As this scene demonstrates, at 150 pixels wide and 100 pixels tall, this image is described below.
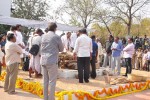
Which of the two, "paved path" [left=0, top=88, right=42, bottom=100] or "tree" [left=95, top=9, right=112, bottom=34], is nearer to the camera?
"paved path" [left=0, top=88, right=42, bottom=100]

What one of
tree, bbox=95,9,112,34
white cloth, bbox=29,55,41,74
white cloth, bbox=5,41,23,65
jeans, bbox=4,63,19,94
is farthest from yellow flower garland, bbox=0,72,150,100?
tree, bbox=95,9,112,34

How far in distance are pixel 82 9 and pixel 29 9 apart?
727 centimetres

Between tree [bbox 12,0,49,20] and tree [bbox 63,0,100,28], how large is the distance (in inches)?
173

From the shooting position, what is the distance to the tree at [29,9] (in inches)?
1454

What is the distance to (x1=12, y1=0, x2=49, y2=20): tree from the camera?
36.9m

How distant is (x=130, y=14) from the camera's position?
32719 millimetres

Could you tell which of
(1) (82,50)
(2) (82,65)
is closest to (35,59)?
(2) (82,65)

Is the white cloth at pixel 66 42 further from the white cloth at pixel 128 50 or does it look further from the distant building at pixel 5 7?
the distant building at pixel 5 7

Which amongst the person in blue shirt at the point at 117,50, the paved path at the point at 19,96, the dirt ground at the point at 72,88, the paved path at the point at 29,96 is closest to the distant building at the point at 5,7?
the person in blue shirt at the point at 117,50

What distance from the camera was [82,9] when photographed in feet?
132

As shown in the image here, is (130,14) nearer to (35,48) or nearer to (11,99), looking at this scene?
(35,48)

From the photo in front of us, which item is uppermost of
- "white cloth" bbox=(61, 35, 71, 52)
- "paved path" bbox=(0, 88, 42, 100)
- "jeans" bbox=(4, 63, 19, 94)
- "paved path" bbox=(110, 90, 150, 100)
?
"white cloth" bbox=(61, 35, 71, 52)

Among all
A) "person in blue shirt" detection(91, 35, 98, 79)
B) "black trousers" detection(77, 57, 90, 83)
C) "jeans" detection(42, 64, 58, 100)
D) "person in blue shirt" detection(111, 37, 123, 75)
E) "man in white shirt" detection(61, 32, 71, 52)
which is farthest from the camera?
"man in white shirt" detection(61, 32, 71, 52)

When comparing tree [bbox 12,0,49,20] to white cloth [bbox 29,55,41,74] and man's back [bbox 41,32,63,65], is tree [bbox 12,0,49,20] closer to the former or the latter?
white cloth [bbox 29,55,41,74]
